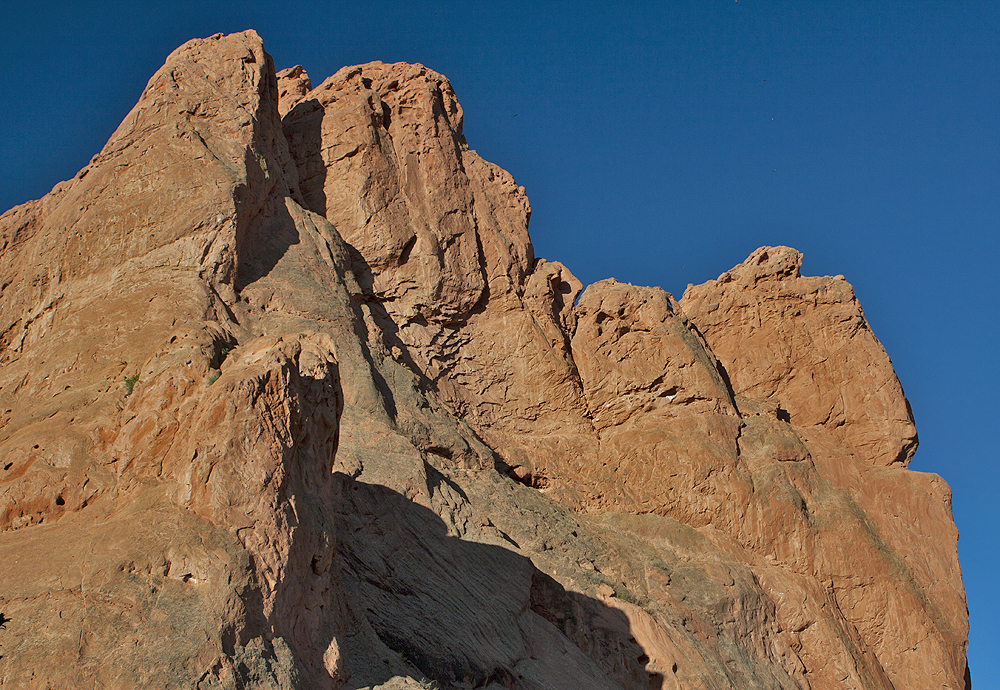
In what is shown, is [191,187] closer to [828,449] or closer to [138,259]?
[138,259]

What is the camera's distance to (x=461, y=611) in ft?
49.3

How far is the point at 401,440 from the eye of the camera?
60.6ft

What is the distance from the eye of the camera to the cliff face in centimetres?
992

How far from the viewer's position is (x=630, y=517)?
23188mm

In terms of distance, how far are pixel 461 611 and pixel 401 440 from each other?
14.8 ft

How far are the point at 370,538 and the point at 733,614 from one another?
9941 mm

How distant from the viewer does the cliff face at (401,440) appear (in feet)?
32.6

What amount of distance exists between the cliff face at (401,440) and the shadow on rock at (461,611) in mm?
69

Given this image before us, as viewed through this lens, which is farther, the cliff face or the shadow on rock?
the shadow on rock

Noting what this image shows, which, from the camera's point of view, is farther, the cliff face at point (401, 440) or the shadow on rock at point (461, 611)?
the shadow on rock at point (461, 611)

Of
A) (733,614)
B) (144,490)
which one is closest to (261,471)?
(144,490)

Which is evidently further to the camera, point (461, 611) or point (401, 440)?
point (401, 440)

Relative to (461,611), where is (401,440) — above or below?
above

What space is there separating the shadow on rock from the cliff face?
7 cm
